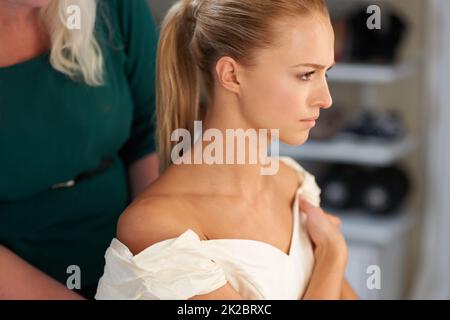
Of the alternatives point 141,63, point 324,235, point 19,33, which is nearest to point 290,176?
point 324,235

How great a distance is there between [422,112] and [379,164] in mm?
207

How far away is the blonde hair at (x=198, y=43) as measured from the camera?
62 centimetres

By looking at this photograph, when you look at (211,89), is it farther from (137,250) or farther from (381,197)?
(381,197)

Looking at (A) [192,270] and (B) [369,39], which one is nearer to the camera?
(A) [192,270]

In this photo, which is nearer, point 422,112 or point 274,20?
point 274,20

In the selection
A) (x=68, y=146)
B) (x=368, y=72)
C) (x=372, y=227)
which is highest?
(x=68, y=146)

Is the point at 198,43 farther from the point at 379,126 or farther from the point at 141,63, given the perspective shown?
the point at 379,126

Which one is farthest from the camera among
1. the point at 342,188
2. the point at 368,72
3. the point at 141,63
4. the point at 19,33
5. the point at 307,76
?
the point at 342,188

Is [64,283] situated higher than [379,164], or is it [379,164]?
Result: [64,283]

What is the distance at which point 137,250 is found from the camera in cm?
62

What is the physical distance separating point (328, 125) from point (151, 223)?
56.9 inches

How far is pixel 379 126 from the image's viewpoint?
201cm

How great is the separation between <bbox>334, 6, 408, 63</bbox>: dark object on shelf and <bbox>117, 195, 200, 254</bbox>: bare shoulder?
4.58 ft
